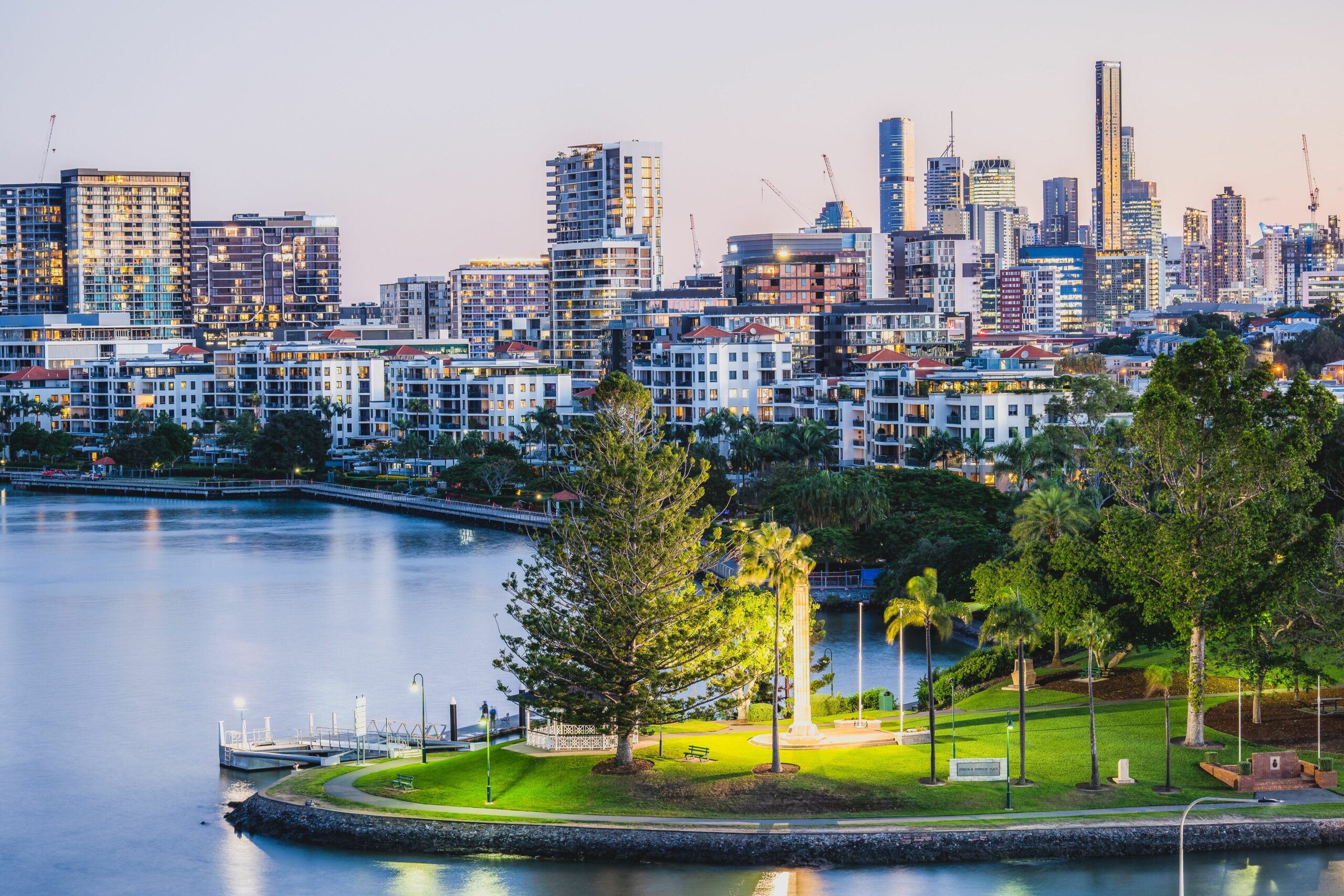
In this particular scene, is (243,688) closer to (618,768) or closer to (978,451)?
(618,768)

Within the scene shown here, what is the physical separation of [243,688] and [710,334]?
103223 mm

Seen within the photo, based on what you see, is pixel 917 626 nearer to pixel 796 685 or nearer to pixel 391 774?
pixel 796 685

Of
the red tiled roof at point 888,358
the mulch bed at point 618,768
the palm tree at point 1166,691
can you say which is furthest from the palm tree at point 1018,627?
the red tiled roof at point 888,358

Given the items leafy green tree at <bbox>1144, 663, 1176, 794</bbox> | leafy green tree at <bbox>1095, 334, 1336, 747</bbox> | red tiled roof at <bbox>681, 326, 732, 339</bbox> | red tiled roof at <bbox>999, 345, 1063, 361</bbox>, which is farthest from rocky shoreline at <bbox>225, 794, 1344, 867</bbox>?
red tiled roof at <bbox>681, 326, 732, 339</bbox>

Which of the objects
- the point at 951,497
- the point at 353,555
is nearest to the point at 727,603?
the point at 951,497

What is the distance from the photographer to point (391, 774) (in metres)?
58.3

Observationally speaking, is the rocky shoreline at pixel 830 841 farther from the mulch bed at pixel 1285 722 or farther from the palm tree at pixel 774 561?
the mulch bed at pixel 1285 722

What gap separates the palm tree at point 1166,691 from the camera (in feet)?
177

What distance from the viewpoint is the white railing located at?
59.1 m

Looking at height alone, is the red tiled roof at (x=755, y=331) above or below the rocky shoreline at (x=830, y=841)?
above

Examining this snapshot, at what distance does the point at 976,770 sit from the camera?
54750 mm

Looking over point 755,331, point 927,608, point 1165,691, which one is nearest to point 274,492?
point 755,331

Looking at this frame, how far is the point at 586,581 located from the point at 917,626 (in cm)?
4062

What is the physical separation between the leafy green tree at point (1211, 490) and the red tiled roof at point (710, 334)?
380 feet
